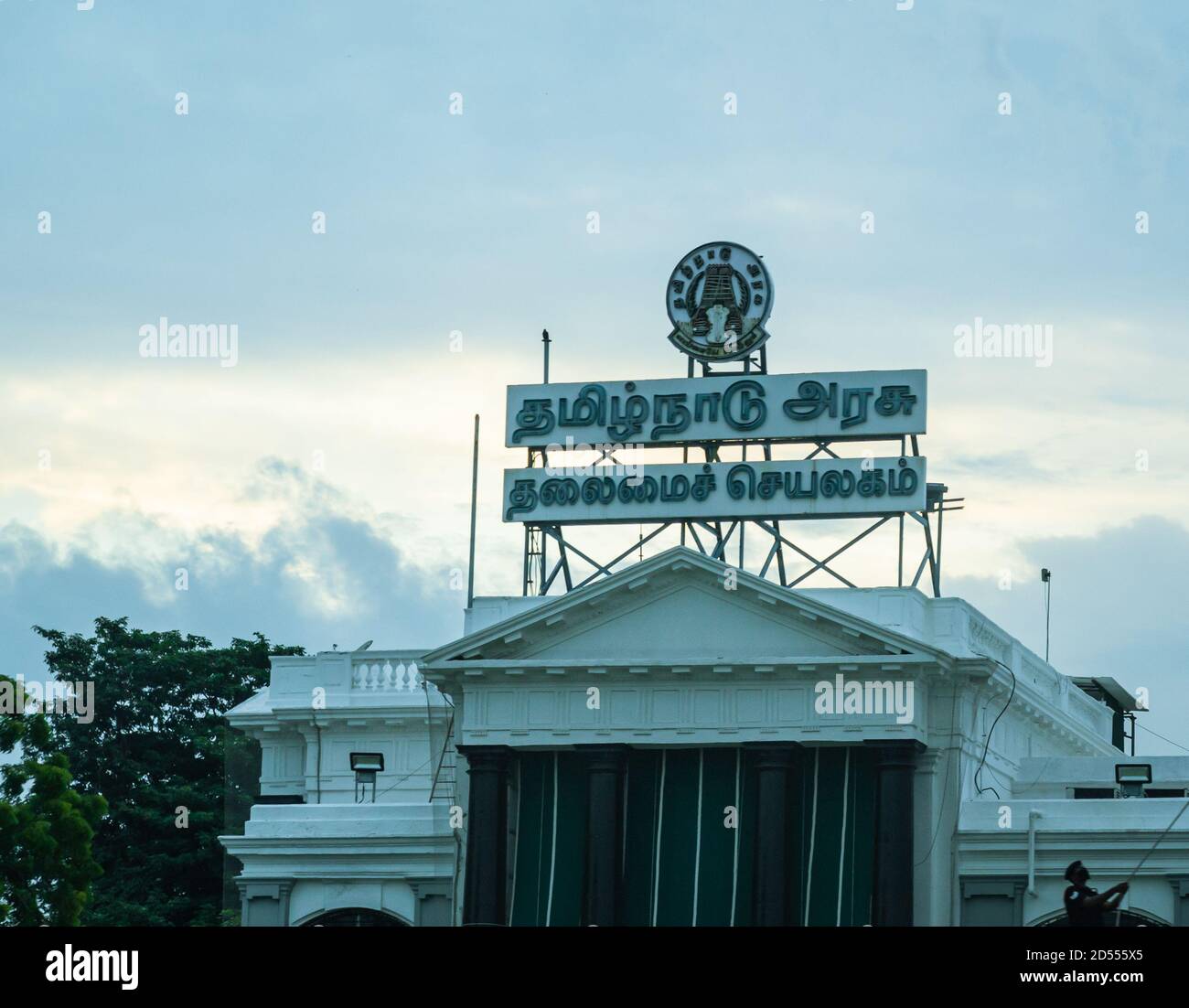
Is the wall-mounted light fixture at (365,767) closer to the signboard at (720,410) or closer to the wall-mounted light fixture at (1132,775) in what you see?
the signboard at (720,410)

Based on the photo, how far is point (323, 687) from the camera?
70.6 metres

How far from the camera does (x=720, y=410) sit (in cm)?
6631

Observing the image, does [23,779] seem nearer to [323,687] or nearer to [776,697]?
[323,687]

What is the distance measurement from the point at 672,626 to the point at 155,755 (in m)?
41.2

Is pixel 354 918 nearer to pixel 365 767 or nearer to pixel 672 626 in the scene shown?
pixel 365 767

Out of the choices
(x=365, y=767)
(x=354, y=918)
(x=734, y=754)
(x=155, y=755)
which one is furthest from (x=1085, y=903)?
(x=155, y=755)

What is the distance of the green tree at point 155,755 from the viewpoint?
90812 millimetres

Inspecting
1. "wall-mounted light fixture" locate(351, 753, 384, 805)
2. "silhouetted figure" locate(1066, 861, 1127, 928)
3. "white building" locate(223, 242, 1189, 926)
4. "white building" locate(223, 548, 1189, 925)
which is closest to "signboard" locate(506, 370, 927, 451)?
"white building" locate(223, 242, 1189, 926)

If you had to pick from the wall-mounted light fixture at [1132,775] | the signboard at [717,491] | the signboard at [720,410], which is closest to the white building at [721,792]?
the wall-mounted light fixture at [1132,775]

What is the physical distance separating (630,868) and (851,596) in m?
8.90

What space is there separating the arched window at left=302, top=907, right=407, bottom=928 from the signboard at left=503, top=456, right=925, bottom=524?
38.4 feet

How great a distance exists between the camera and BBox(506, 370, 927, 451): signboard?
6538cm

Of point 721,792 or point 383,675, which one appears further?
point 383,675

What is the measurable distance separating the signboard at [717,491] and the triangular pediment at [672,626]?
5425mm
